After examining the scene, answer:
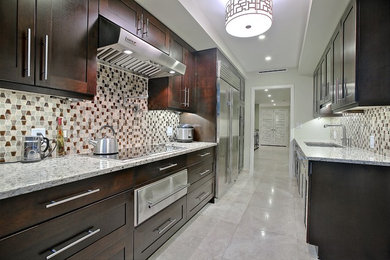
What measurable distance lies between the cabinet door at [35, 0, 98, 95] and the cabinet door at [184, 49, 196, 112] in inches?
57.2

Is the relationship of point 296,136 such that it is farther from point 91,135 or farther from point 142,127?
point 91,135

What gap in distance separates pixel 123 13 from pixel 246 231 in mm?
2526

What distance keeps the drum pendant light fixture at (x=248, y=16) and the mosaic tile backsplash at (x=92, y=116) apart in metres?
1.16

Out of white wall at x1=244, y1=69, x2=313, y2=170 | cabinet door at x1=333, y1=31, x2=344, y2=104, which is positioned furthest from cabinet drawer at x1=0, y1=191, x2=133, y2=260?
white wall at x1=244, y1=69, x2=313, y2=170

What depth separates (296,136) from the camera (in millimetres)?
4402

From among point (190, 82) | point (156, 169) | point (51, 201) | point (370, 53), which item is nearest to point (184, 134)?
point (190, 82)

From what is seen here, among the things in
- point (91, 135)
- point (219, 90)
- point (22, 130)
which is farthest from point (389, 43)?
point (22, 130)

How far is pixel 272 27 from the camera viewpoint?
Answer: 8.77ft

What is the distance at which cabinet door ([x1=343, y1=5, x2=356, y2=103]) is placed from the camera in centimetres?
166

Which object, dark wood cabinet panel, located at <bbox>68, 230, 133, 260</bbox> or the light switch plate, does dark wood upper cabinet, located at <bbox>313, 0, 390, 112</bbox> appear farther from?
the light switch plate

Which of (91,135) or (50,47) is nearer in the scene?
(50,47)

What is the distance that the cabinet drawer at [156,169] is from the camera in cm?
146

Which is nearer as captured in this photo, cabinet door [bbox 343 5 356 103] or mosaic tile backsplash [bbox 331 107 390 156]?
cabinet door [bbox 343 5 356 103]

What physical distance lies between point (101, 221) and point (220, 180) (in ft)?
6.96
